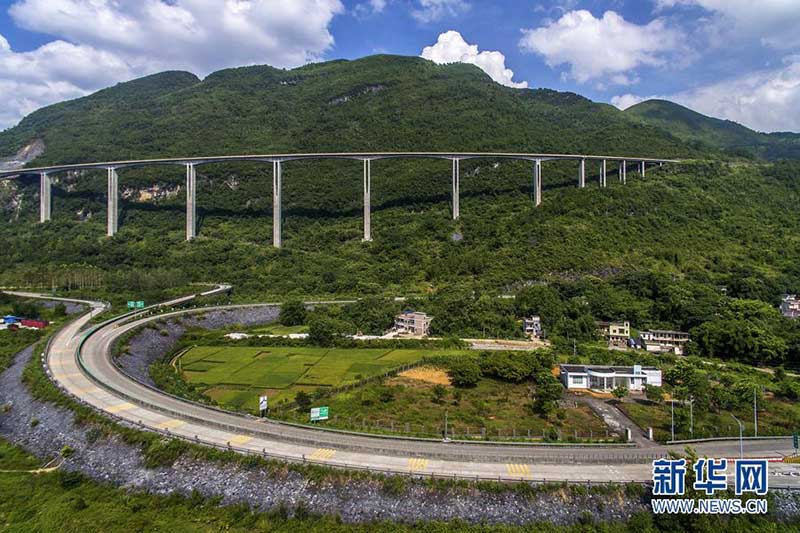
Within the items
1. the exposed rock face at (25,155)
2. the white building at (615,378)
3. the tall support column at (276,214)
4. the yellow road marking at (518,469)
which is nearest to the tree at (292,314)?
the tall support column at (276,214)

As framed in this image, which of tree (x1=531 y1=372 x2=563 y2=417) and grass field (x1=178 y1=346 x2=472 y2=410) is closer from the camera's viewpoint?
tree (x1=531 y1=372 x2=563 y2=417)

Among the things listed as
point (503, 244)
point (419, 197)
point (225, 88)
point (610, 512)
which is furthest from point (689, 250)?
point (225, 88)

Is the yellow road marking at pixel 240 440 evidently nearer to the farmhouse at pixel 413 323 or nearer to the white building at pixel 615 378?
the white building at pixel 615 378

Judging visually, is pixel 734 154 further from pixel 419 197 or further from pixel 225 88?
pixel 225 88

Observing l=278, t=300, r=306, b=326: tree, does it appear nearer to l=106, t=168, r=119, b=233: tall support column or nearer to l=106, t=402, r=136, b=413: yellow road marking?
l=106, t=402, r=136, b=413: yellow road marking

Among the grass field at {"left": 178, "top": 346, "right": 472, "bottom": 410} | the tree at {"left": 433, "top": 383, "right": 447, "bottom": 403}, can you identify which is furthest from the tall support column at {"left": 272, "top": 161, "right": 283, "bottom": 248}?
the tree at {"left": 433, "top": 383, "right": 447, "bottom": 403}

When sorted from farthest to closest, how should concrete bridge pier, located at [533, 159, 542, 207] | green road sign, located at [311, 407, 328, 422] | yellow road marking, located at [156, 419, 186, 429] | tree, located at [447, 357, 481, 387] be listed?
concrete bridge pier, located at [533, 159, 542, 207], tree, located at [447, 357, 481, 387], green road sign, located at [311, 407, 328, 422], yellow road marking, located at [156, 419, 186, 429]

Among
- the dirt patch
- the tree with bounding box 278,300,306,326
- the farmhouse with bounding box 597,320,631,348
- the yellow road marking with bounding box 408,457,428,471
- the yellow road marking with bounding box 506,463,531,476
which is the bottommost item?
the yellow road marking with bounding box 506,463,531,476
